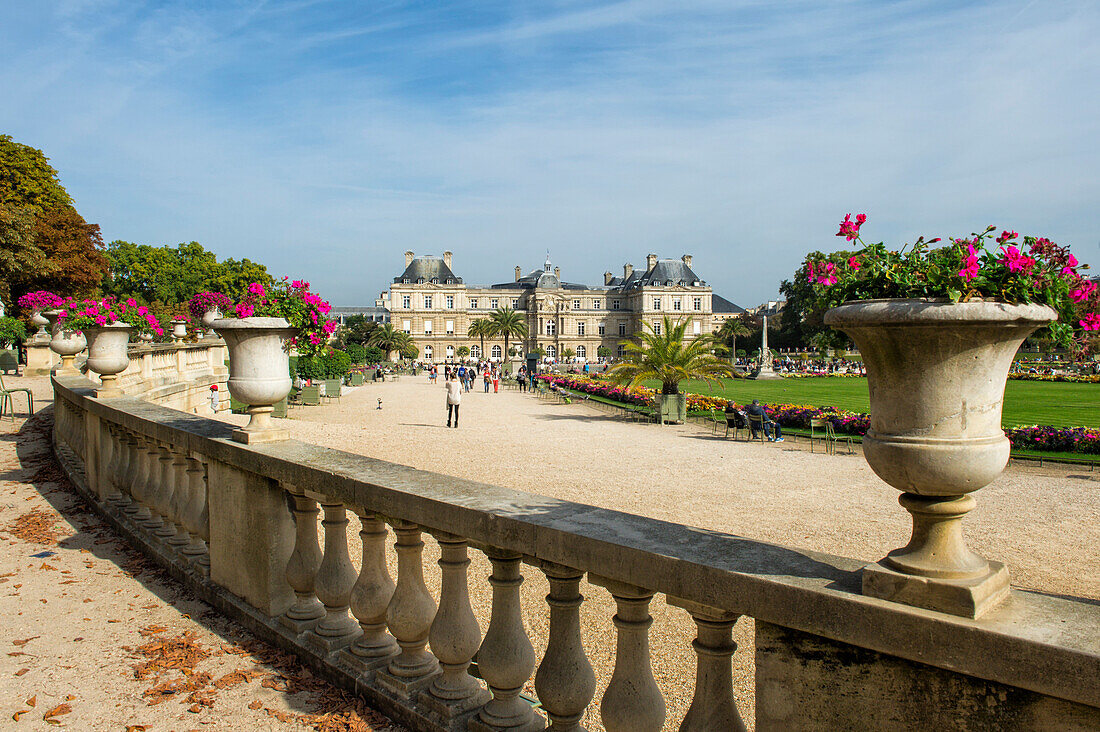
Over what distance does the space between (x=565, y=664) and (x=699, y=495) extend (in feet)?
28.9

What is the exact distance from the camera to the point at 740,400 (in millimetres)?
30109

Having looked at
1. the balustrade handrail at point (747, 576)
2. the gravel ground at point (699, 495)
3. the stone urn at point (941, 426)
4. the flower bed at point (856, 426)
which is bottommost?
the gravel ground at point (699, 495)

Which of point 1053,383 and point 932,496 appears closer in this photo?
point 932,496

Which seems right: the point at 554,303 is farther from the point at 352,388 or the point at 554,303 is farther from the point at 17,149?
the point at 17,149

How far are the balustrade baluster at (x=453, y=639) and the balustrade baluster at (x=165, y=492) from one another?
2888 mm

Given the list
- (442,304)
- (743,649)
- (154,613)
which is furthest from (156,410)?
(442,304)

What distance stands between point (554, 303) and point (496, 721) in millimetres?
107053

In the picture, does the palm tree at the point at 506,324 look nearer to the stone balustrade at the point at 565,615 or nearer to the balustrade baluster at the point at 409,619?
the stone balustrade at the point at 565,615

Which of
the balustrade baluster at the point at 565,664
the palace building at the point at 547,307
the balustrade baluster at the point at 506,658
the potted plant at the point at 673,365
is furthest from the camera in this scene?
the palace building at the point at 547,307

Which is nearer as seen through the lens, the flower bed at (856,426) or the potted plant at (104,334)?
the potted plant at (104,334)

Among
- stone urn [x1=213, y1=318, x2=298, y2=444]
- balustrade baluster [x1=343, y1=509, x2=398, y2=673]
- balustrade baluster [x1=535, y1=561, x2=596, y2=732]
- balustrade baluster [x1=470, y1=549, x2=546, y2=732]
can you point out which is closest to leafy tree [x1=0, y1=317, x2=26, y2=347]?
stone urn [x1=213, y1=318, x2=298, y2=444]

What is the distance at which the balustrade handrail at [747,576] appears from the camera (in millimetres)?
1461

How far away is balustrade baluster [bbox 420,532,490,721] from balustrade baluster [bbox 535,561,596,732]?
0.41m

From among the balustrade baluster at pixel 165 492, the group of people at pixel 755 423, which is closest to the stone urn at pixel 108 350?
the balustrade baluster at pixel 165 492
